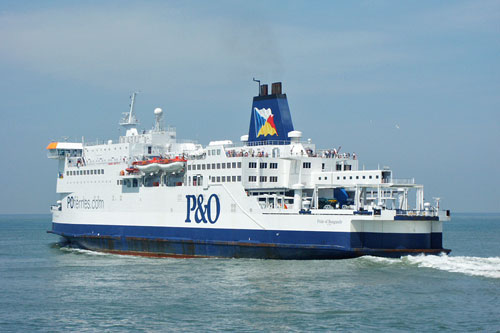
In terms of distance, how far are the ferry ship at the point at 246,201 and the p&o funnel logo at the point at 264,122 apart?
0.20ft

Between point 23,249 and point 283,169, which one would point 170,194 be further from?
point 23,249

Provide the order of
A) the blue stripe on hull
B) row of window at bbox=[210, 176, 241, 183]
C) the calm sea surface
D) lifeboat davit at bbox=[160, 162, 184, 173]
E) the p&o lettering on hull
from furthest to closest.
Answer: lifeboat davit at bbox=[160, 162, 184, 173], row of window at bbox=[210, 176, 241, 183], the p&o lettering on hull, the blue stripe on hull, the calm sea surface

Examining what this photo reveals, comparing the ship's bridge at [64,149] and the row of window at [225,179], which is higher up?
the ship's bridge at [64,149]

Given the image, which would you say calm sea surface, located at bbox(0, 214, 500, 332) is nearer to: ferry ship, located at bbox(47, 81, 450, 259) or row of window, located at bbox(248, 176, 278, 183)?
ferry ship, located at bbox(47, 81, 450, 259)

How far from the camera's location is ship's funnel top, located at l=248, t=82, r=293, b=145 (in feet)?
122

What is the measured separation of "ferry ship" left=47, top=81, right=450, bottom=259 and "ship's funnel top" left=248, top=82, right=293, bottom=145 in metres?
0.06

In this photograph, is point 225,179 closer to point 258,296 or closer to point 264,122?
point 264,122

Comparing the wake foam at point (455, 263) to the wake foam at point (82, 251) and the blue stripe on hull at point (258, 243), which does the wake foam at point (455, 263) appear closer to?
the blue stripe on hull at point (258, 243)

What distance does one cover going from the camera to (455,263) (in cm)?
2966

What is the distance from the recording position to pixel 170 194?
37.3 meters

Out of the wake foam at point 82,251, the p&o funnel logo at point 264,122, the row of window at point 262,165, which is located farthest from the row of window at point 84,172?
the row of window at point 262,165

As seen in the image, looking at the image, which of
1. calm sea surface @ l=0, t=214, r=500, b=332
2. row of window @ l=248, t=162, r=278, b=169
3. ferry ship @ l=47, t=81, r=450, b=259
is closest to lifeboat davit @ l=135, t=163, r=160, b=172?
ferry ship @ l=47, t=81, r=450, b=259

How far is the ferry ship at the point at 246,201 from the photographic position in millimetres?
30609

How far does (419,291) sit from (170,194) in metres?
16.8
